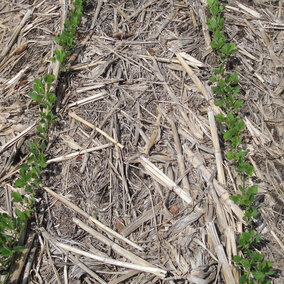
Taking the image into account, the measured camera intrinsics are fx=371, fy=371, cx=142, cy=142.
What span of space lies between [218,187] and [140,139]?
698mm

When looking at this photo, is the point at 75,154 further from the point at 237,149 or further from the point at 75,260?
the point at 237,149

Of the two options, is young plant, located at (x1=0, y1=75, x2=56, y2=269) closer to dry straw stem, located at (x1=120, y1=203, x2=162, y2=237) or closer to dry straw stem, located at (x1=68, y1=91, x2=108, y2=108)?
dry straw stem, located at (x1=68, y1=91, x2=108, y2=108)

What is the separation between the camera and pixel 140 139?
286 cm

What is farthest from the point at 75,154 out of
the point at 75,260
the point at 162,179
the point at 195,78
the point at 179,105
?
the point at 195,78

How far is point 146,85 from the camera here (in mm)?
3111

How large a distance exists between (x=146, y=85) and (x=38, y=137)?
98 centimetres

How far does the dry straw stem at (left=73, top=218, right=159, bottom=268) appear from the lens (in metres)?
2.32

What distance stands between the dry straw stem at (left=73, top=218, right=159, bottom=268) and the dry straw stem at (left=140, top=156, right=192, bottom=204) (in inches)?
20.1

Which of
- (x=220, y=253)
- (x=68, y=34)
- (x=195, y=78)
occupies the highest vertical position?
(x=68, y=34)

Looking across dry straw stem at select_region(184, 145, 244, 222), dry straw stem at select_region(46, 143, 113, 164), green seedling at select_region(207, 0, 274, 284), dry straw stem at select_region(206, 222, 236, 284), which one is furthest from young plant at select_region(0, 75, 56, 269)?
green seedling at select_region(207, 0, 274, 284)

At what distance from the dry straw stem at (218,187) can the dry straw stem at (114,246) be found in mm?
660

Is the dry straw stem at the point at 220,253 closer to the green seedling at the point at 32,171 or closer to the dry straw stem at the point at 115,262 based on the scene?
the dry straw stem at the point at 115,262

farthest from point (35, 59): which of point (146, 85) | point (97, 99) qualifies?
point (146, 85)

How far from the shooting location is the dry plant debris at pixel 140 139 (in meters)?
2.38
